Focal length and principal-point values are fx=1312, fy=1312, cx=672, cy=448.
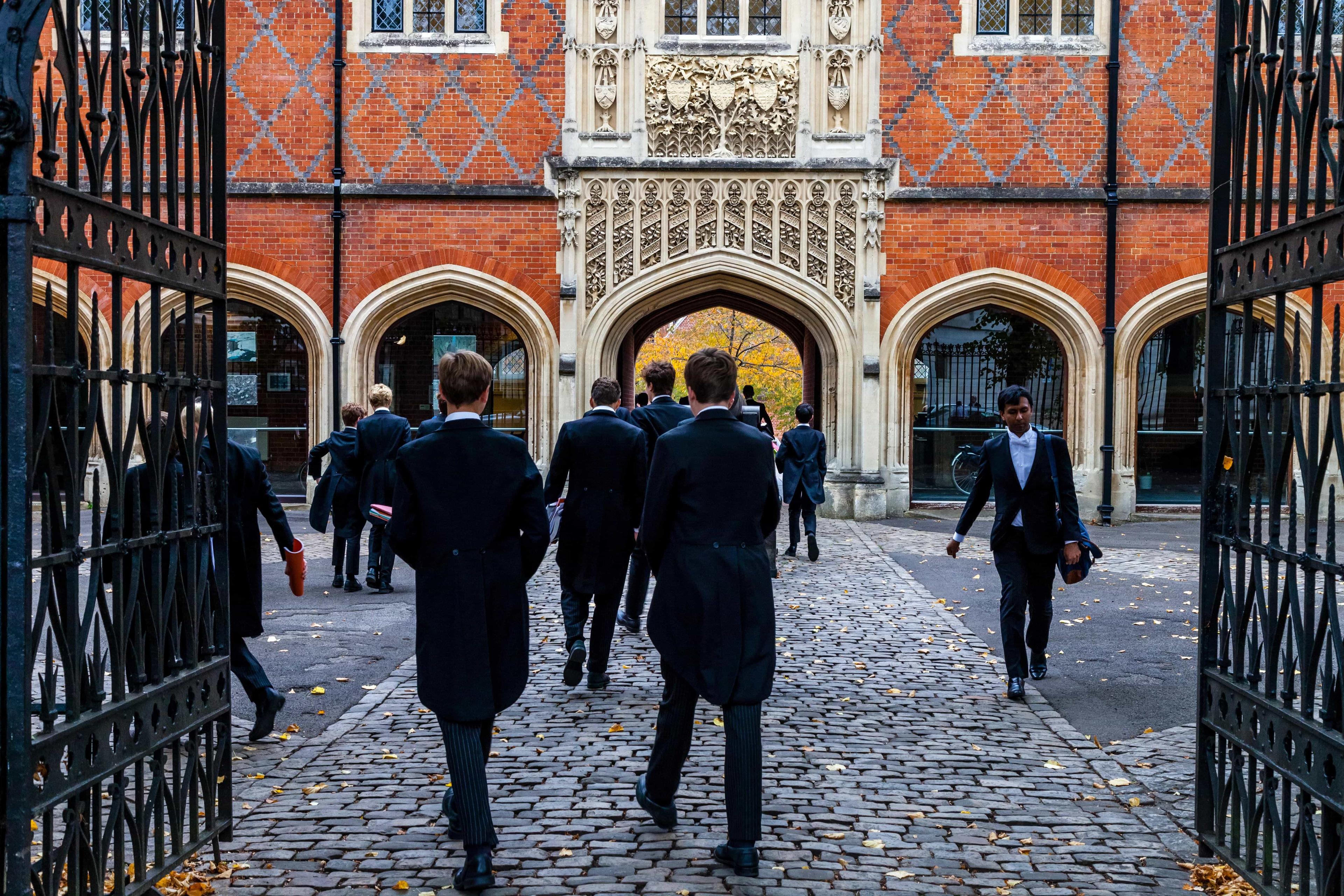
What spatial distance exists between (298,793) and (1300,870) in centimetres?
335

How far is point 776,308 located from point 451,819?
14.2 metres

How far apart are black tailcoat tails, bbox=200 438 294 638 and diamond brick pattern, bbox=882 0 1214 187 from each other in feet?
40.5

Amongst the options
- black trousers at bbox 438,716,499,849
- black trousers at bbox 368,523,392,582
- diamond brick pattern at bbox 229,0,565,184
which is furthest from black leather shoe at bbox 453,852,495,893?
diamond brick pattern at bbox 229,0,565,184

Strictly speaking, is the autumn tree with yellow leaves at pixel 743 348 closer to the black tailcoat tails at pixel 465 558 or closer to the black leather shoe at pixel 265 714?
the black leather shoe at pixel 265 714

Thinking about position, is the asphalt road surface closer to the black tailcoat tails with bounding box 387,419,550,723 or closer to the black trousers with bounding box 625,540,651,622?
the black trousers with bounding box 625,540,651,622

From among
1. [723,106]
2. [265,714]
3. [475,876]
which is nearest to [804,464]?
[723,106]

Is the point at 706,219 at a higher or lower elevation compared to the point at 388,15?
lower

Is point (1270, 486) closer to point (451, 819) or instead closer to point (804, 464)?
point (451, 819)

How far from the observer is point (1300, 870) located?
340 centimetres

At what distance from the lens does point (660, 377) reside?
7.89 metres

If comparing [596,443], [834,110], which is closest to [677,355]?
[834,110]

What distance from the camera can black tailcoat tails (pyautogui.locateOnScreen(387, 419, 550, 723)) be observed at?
13.3ft

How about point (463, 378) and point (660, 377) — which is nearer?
point (463, 378)

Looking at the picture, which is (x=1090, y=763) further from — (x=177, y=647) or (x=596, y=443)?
(x=177, y=647)
